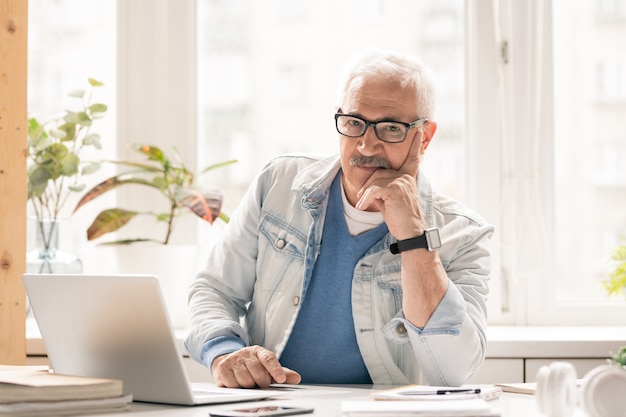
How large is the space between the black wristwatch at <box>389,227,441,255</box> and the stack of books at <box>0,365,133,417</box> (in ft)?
2.42

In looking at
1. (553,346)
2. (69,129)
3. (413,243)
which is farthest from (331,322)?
(69,129)

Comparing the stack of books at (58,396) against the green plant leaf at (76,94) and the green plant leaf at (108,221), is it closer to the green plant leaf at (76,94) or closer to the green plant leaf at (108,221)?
the green plant leaf at (108,221)

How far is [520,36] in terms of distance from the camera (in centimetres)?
299

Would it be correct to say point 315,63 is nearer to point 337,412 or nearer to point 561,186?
point 561,186

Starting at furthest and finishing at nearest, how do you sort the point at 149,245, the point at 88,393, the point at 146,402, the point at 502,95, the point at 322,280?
the point at 502,95
the point at 149,245
the point at 322,280
the point at 146,402
the point at 88,393

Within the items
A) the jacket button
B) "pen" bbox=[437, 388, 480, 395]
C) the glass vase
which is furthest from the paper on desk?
the glass vase

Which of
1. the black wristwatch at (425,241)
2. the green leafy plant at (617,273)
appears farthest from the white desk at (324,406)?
the green leafy plant at (617,273)

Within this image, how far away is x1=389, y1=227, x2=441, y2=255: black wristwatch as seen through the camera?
74.8 inches

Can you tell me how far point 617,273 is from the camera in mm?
2873

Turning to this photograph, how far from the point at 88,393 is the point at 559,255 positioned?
2034 mm

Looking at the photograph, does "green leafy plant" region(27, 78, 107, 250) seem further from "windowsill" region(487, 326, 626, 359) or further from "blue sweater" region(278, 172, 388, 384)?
"windowsill" region(487, 326, 626, 359)

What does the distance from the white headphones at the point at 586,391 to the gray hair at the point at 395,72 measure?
942 millimetres

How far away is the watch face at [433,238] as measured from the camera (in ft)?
6.23

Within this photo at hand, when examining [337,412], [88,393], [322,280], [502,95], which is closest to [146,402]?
[88,393]
